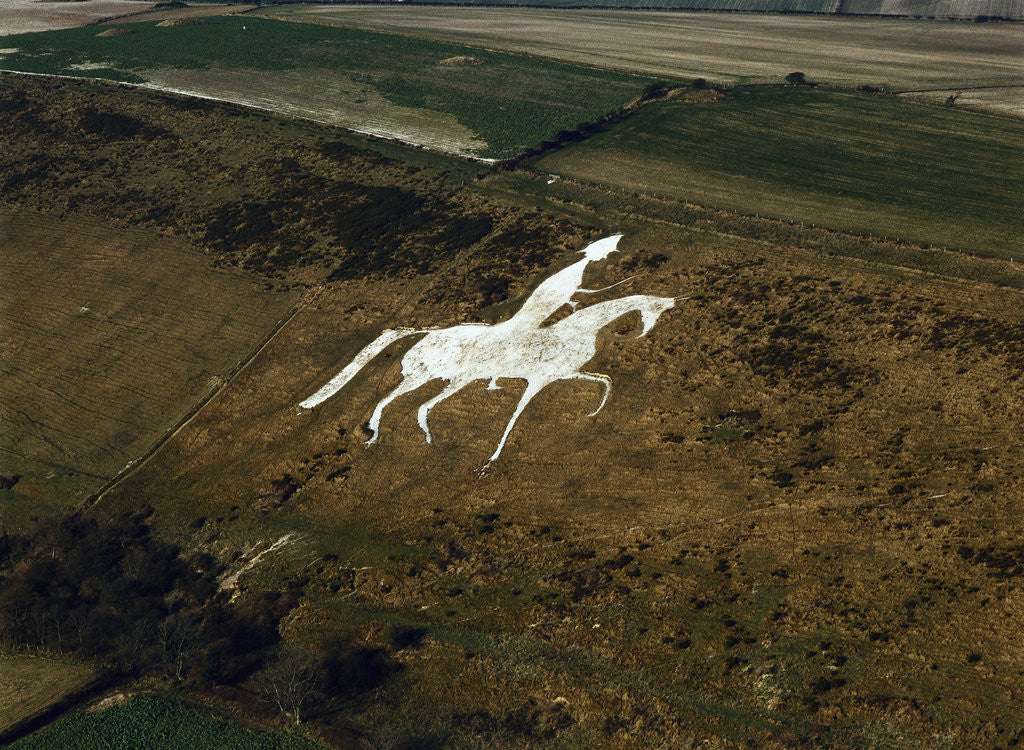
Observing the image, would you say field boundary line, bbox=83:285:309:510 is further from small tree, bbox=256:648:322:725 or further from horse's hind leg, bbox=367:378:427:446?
small tree, bbox=256:648:322:725

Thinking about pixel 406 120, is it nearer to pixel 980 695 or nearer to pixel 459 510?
pixel 459 510

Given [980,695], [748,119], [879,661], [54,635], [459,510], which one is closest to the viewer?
[980,695]

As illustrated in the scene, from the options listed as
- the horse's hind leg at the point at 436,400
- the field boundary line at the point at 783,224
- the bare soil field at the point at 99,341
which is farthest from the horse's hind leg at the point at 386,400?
the field boundary line at the point at 783,224

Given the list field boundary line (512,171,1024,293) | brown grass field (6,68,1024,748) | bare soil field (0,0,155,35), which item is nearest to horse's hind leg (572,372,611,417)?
brown grass field (6,68,1024,748)

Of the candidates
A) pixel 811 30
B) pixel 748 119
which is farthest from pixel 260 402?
pixel 811 30

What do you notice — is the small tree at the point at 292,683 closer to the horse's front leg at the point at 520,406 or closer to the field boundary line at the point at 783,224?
the horse's front leg at the point at 520,406
